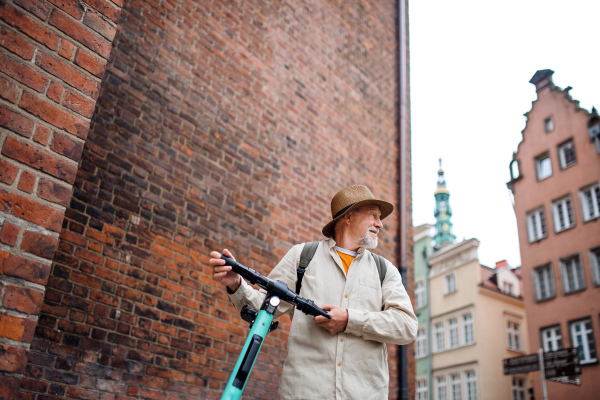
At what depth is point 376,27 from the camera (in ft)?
25.3

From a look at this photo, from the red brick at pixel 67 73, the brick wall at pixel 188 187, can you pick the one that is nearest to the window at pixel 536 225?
the brick wall at pixel 188 187

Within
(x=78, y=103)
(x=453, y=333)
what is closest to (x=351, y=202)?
(x=78, y=103)

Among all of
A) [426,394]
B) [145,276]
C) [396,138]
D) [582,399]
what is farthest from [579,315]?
[145,276]

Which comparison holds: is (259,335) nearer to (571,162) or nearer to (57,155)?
(57,155)

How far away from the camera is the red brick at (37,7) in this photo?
2.04 metres

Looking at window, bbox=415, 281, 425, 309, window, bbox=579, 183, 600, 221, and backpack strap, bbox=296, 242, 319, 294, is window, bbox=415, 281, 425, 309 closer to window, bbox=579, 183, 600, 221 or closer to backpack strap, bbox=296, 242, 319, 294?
window, bbox=579, 183, 600, 221

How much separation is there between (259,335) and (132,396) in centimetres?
213

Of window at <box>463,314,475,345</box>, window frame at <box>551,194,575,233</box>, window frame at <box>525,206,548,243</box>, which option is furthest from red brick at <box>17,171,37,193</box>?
window at <box>463,314,475,345</box>

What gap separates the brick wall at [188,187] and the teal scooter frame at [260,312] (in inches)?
37.2

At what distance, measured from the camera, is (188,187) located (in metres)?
4.56

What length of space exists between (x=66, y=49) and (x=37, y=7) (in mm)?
188

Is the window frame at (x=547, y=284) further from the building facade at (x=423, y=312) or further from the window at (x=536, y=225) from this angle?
the building facade at (x=423, y=312)

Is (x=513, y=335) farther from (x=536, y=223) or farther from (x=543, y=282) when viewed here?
(x=536, y=223)

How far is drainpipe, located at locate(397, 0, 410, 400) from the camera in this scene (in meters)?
5.91
